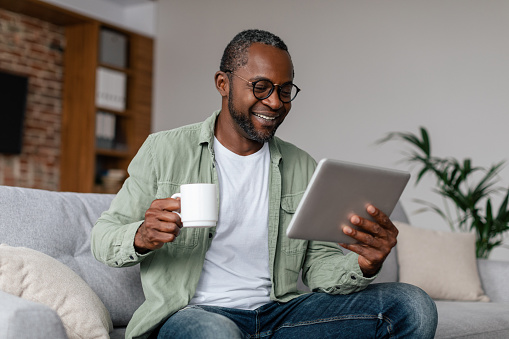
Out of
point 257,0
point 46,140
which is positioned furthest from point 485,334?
point 46,140

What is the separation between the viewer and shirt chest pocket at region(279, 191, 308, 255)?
5.71ft

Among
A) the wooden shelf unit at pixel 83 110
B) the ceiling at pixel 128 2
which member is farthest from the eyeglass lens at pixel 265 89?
the ceiling at pixel 128 2

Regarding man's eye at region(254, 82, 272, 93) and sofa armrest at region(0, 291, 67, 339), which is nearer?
sofa armrest at region(0, 291, 67, 339)

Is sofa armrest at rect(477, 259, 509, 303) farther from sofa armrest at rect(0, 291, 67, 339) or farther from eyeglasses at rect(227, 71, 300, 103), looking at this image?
sofa armrest at rect(0, 291, 67, 339)

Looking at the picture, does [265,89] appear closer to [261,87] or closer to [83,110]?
[261,87]

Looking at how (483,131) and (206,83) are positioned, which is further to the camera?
(206,83)

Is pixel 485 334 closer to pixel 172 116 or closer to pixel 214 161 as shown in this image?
pixel 214 161

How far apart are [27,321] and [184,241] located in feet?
1.77

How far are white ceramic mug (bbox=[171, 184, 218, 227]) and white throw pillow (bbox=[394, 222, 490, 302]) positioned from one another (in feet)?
5.70

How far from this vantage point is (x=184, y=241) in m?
1.60

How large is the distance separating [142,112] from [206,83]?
709 millimetres

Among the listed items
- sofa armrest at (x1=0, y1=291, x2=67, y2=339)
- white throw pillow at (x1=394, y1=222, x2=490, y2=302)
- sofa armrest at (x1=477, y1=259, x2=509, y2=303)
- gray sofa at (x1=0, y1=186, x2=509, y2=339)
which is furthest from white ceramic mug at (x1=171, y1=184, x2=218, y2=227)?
sofa armrest at (x1=477, y1=259, x2=509, y2=303)

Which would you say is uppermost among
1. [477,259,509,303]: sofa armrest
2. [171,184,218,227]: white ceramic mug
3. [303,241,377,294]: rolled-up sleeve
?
[171,184,218,227]: white ceramic mug

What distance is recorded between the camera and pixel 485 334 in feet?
7.43
